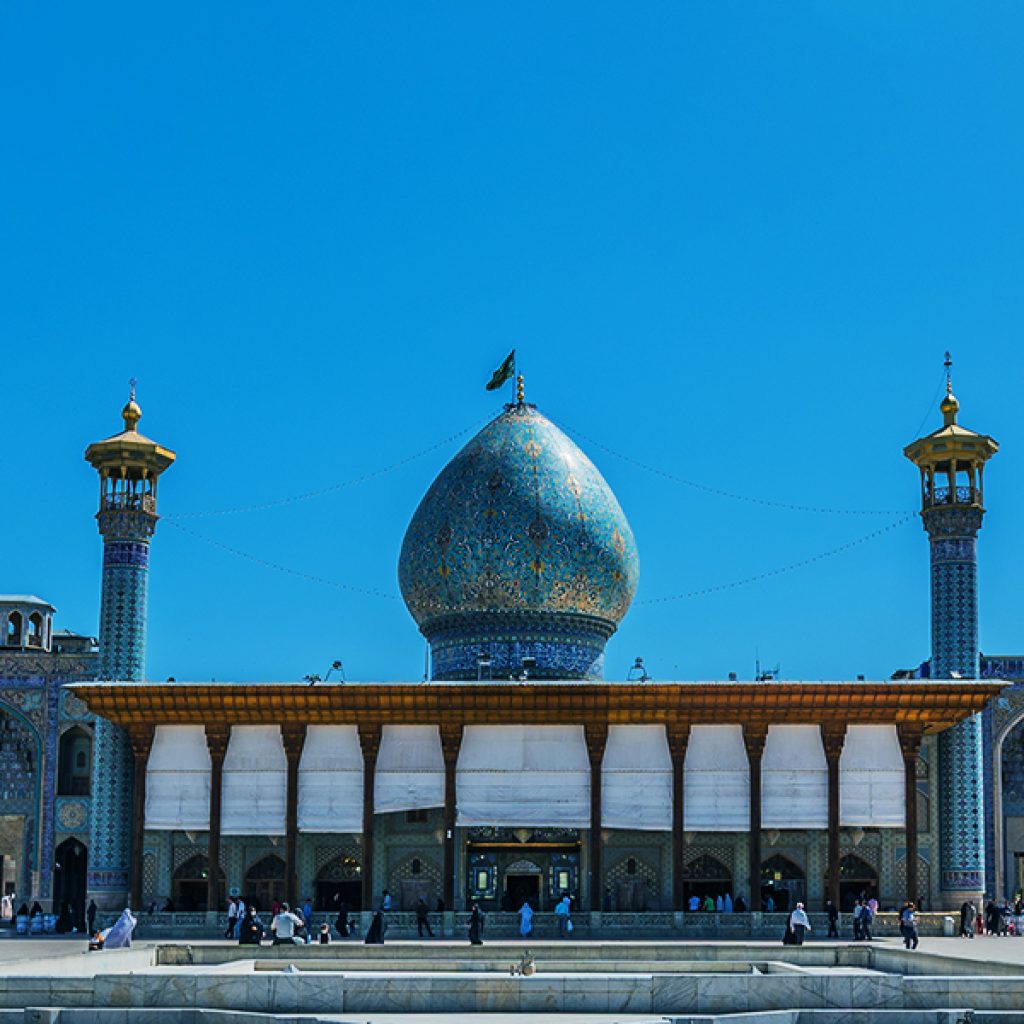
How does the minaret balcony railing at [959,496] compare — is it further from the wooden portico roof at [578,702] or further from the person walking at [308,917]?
the person walking at [308,917]

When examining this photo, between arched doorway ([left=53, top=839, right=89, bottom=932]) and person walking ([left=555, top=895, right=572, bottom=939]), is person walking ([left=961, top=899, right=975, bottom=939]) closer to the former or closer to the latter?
person walking ([left=555, top=895, right=572, bottom=939])

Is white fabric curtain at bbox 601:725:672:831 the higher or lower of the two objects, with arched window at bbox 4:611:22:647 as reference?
lower

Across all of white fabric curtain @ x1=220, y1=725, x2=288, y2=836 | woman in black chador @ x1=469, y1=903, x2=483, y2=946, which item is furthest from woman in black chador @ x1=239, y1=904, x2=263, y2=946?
white fabric curtain @ x1=220, y1=725, x2=288, y2=836

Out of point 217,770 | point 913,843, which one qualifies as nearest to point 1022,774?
point 913,843

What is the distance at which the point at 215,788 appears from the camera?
3164 cm

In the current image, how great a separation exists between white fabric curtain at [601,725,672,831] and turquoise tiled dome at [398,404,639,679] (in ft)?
10.4

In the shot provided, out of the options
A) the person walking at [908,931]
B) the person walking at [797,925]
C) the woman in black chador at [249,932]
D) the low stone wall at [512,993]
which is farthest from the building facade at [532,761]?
the low stone wall at [512,993]

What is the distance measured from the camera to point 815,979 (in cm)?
2039

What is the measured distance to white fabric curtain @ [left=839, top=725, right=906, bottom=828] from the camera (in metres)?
31.4

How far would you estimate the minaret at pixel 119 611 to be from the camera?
108 feet

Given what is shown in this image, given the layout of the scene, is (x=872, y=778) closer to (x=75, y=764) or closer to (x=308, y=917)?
(x=308, y=917)

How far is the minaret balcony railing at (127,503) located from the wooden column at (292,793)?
6.03 metres

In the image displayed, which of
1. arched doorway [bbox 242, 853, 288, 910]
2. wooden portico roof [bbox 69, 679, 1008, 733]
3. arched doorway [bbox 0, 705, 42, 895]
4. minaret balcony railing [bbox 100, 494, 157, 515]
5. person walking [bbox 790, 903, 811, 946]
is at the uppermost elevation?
minaret balcony railing [bbox 100, 494, 157, 515]

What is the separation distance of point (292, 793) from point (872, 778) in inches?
387
